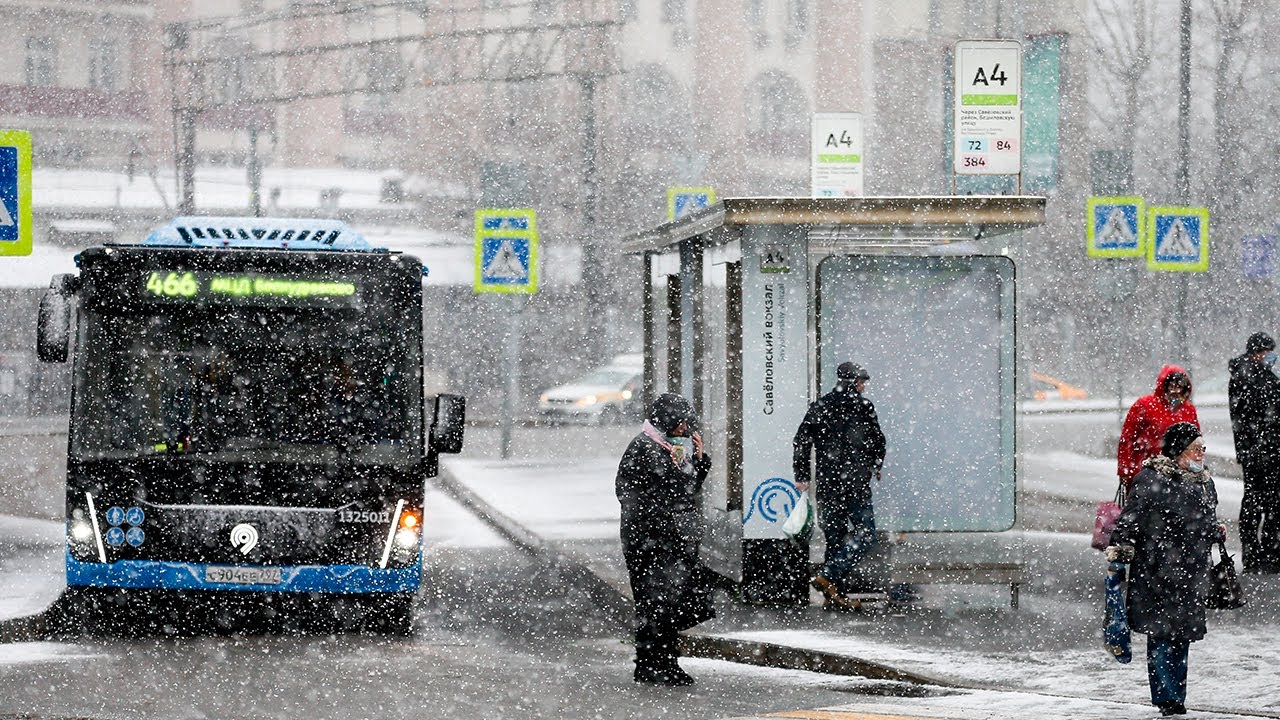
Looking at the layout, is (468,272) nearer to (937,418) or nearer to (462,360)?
(462,360)

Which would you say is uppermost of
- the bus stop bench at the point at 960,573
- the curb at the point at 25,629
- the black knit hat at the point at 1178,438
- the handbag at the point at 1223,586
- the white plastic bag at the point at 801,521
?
the black knit hat at the point at 1178,438

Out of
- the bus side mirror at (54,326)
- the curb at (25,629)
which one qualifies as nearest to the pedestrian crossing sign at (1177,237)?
the curb at (25,629)

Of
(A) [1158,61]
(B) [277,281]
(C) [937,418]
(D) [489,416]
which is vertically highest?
(A) [1158,61]

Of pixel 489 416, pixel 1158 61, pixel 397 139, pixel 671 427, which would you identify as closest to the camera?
pixel 671 427

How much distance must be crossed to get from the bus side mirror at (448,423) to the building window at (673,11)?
172ft

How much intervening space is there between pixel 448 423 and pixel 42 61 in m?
54.8

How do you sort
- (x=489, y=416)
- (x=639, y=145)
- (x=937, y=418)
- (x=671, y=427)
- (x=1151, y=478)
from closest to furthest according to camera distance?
(x=1151, y=478) → (x=671, y=427) → (x=937, y=418) → (x=489, y=416) → (x=639, y=145)

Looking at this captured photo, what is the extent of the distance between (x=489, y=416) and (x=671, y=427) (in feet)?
122

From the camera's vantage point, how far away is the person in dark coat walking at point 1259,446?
1481 cm

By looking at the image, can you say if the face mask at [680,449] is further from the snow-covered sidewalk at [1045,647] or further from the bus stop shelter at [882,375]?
the bus stop shelter at [882,375]

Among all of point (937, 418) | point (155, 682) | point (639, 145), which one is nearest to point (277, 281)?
point (155, 682)

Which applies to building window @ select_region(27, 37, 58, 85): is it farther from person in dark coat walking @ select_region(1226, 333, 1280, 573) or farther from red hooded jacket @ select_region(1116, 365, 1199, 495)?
red hooded jacket @ select_region(1116, 365, 1199, 495)

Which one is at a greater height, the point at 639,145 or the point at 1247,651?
the point at 639,145

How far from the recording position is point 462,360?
50469mm
